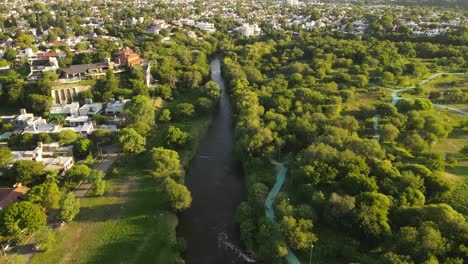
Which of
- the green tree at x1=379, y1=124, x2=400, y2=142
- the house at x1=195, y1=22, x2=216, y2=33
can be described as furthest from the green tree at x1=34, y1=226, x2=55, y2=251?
the house at x1=195, y1=22, x2=216, y2=33

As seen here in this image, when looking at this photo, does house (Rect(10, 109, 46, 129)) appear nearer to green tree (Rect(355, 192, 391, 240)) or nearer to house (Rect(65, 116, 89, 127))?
house (Rect(65, 116, 89, 127))

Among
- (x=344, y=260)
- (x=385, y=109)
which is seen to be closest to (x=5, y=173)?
(x=344, y=260)

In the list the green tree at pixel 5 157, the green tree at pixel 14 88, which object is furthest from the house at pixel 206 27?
the green tree at pixel 5 157

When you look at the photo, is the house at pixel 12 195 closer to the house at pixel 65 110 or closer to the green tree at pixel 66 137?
the green tree at pixel 66 137

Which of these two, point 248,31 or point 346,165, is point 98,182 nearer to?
point 346,165

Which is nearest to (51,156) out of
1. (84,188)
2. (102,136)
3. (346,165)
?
(102,136)

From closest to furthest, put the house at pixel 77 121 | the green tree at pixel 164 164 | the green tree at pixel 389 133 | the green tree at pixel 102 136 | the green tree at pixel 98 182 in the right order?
the green tree at pixel 98 182, the green tree at pixel 164 164, the green tree at pixel 389 133, the green tree at pixel 102 136, the house at pixel 77 121
